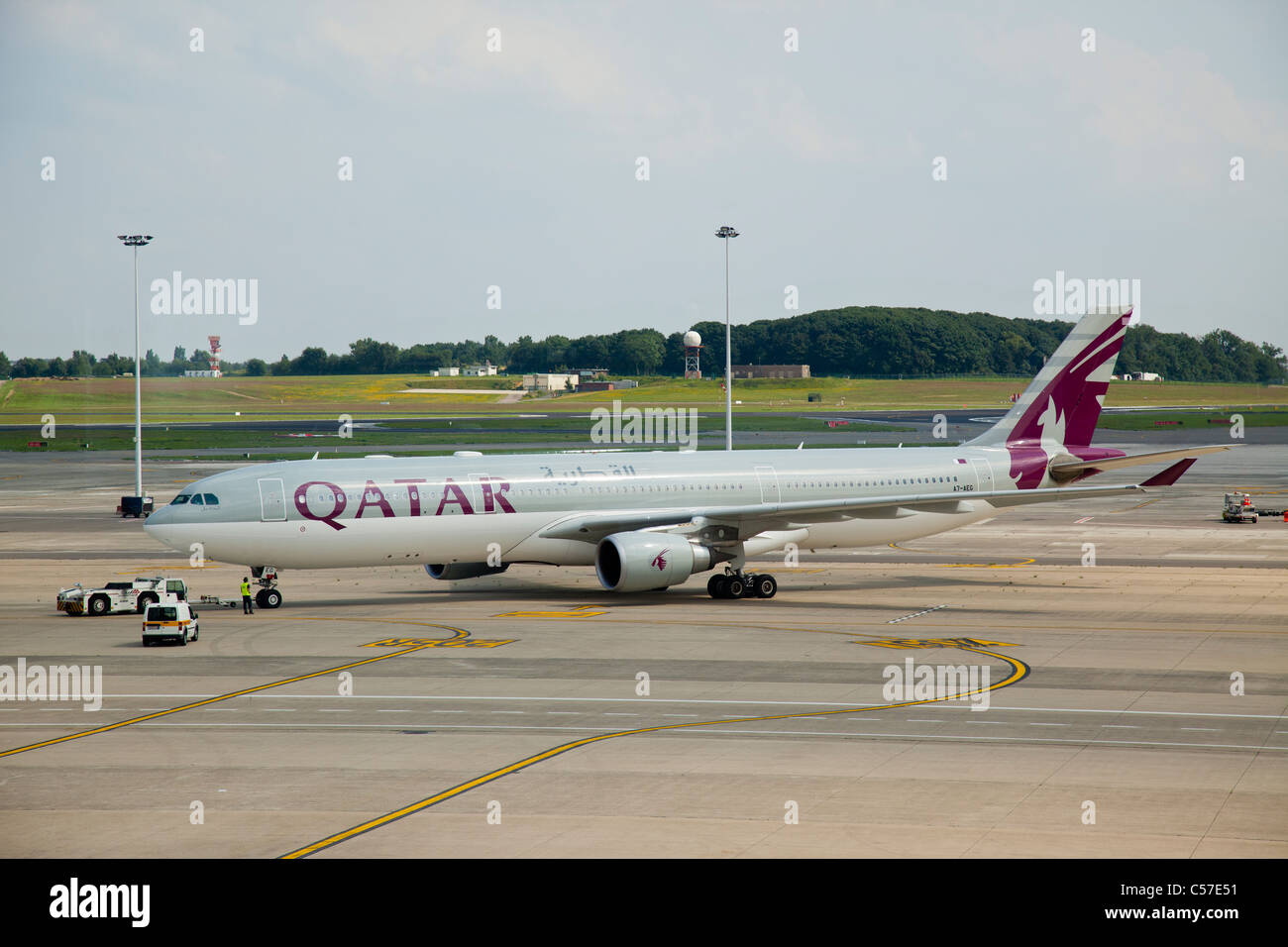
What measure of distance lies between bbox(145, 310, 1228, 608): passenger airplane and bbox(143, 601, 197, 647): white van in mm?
4484

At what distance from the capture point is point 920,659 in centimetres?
3300

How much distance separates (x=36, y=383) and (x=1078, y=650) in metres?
188

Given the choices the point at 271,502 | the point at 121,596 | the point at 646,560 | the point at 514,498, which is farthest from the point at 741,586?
the point at 121,596

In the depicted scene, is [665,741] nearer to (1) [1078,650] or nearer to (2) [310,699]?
(2) [310,699]

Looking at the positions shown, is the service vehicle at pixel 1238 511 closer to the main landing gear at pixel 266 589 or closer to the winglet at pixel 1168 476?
the winglet at pixel 1168 476

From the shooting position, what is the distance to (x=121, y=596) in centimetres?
4297

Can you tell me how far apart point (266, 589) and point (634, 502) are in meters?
13.3

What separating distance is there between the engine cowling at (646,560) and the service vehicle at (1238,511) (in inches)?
1530

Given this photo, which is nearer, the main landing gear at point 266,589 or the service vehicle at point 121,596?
the service vehicle at point 121,596

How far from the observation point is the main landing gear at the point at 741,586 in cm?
4538

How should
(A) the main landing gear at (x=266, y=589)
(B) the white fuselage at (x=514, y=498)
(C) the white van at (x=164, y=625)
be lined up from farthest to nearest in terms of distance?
1. (A) the main landing gear at (x=266, y=589)
2. (B) the white fuselage at (x=514, y=498)
3. (C) the white van at (x=164, y=625)

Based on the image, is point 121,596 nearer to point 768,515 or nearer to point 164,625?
point 164,625

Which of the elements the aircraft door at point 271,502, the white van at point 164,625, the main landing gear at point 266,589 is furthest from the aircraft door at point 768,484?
the white van at point 164,625

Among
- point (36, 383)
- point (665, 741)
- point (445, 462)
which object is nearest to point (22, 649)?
point (445, 462)
